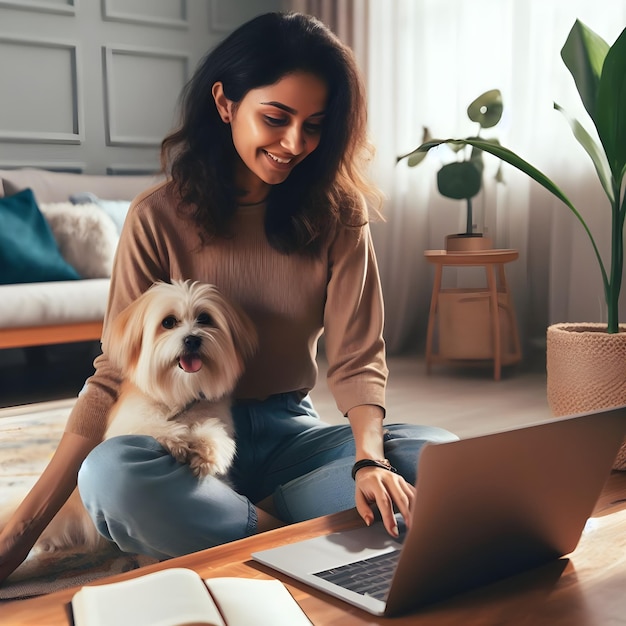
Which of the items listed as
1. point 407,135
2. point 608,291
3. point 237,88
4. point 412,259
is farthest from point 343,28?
point 237,88

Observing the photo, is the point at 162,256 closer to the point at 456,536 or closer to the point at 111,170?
the point at 456,536

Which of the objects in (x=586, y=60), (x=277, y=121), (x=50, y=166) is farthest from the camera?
(x=50, y=166)

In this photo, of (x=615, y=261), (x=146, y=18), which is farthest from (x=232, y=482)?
(x=146, y=18)

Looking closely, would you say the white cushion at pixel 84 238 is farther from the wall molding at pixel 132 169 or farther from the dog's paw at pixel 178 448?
the dog's paw at pixel 178 448

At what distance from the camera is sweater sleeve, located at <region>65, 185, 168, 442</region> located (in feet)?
3.80

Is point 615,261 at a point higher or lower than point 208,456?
higher

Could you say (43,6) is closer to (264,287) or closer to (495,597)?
(264,287)

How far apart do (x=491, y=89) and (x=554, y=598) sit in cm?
315

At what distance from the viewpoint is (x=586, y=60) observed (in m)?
1.78

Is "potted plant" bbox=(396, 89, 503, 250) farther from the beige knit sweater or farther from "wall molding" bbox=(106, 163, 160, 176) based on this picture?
the beige knit sweater

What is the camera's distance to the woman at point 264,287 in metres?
1.11

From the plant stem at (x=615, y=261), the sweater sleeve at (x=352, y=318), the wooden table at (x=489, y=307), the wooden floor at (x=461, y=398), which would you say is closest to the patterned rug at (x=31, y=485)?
the sweater sleeve at (x=352, y=318)

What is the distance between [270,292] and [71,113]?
129 inches

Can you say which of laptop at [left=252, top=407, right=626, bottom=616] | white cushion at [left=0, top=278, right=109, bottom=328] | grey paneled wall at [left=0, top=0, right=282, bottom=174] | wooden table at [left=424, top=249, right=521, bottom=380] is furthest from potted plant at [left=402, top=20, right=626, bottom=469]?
grey paneled wall at [left=0, top=0, right=282, bottom=174]
